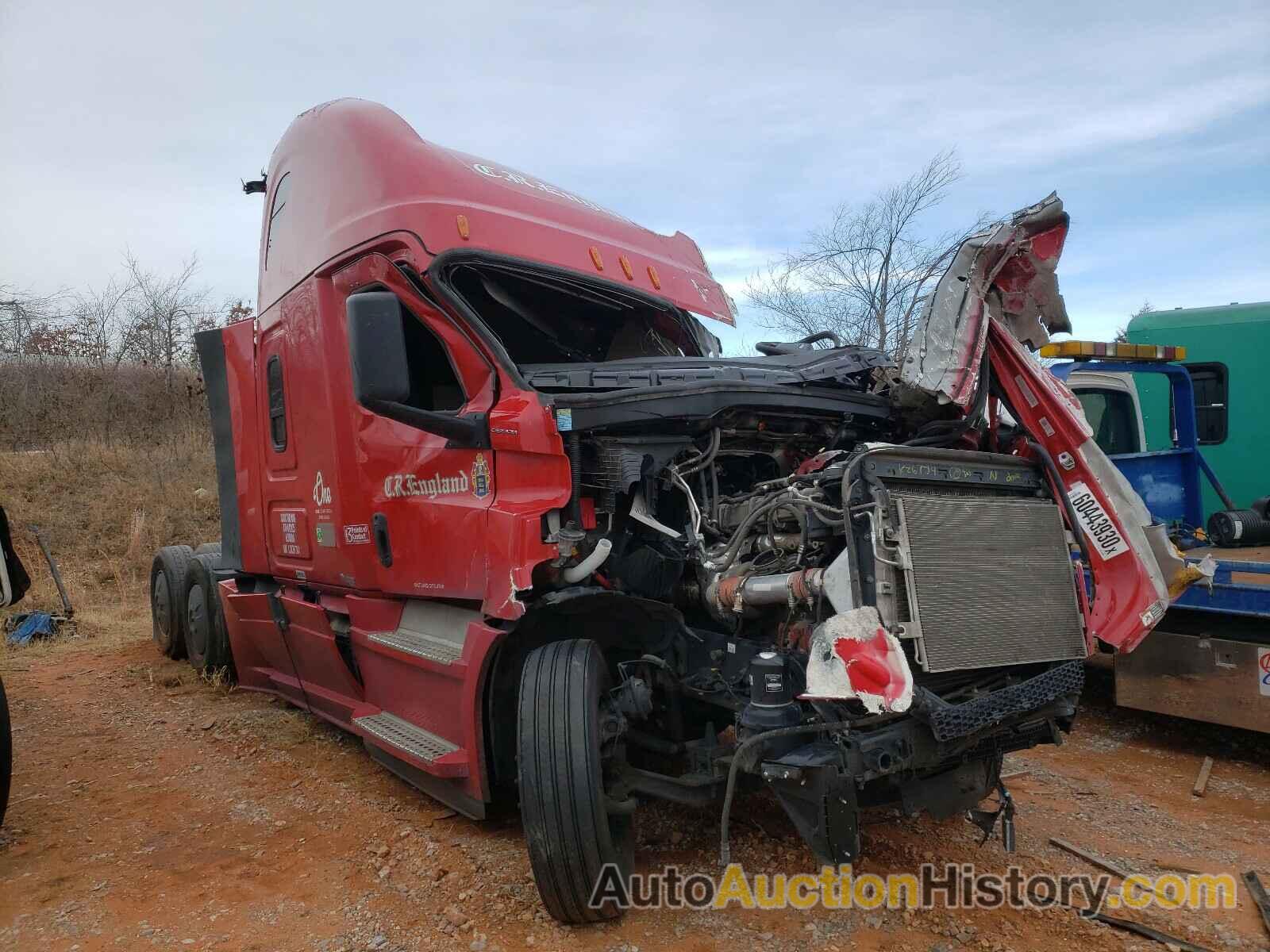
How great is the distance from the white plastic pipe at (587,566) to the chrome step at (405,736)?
3.21 feet

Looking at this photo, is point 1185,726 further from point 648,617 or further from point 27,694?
point 27,694

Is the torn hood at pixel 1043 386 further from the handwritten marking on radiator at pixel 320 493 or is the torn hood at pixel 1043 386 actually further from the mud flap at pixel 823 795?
the handwritten marking on radiator at pixel 320 493

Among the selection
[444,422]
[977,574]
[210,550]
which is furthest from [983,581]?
[210,550]

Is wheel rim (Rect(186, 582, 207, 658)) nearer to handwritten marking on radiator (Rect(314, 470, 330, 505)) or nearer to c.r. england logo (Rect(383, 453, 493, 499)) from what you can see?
handwritten marking on radiator (Rect(314, 470, 330, 505))

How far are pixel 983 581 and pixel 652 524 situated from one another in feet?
4.19

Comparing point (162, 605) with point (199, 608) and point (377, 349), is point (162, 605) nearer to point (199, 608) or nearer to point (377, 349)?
point (199, 608)

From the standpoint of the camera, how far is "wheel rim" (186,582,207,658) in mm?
7332

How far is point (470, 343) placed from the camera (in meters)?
3.90

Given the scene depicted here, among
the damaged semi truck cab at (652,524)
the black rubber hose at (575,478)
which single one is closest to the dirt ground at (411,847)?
the damaged semi truck cab at (652,524)

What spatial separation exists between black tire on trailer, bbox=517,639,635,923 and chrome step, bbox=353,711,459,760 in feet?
2.60

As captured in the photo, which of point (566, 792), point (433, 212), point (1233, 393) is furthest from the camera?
point (1233, 393)

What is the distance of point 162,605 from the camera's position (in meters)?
8.11

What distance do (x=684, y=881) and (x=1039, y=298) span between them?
288 centimetres

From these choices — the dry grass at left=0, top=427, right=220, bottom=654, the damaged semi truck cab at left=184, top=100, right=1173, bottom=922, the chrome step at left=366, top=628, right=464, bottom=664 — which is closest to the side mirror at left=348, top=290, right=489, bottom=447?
the damaged semi truck cab at left=184, top=100, right=1173, bottom=922
